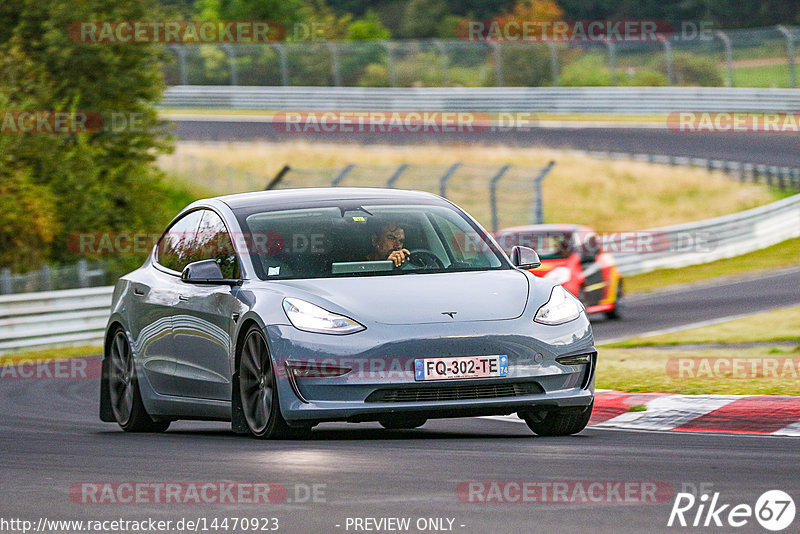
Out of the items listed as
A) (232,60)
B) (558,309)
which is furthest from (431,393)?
(232,60)

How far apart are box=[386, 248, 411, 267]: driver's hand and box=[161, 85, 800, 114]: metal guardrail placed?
3692cm

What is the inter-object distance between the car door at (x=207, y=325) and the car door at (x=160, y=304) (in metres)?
0.13

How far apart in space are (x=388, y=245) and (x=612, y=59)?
124ft

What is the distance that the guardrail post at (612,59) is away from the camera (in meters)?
45.4

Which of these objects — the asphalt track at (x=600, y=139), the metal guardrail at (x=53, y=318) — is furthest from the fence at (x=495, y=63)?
the metal guardrail at (x=53, y=318)

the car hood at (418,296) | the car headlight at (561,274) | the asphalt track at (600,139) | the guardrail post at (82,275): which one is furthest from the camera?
the asphalt track at (600,139)

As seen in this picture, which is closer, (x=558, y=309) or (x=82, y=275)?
(x=558, y=309)

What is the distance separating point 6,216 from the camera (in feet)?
92.4

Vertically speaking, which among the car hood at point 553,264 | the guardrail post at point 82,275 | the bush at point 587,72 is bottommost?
the guardrail post at point 82,275

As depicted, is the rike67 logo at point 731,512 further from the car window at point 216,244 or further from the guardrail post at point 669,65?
the guardrail post at point 669,65

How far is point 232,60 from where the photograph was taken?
47.9 m

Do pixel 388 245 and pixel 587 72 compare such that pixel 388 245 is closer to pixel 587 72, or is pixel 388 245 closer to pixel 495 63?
pixel 587 72

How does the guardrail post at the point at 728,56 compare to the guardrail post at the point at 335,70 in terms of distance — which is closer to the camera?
the guardrail post at the point at 728,56

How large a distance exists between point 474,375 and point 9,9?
90.8ft
